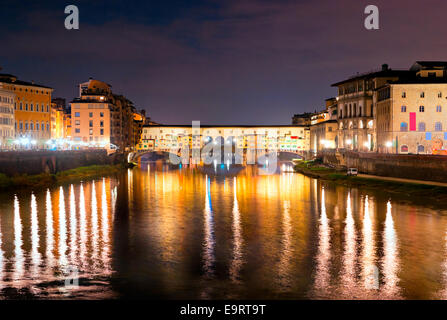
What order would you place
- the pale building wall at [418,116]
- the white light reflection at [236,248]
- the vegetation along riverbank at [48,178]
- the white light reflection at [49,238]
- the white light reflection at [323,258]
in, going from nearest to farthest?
the white light reflection at [323,258], the white light reflection at [236,248], the white light reflection at [49,238], the vegetation along riverbank at [48,178], the pale building wall at [418,116]

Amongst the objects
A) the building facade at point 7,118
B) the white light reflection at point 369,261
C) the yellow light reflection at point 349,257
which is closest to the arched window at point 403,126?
the yellow light reflection at point 349,257

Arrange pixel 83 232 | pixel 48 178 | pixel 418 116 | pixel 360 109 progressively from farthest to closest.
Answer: pixel 360 109, pixel 418 116, pixel 48 178, pixel 83 232

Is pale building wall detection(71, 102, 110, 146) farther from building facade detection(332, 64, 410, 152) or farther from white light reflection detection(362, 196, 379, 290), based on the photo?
white light reflection detection(362, 196, 379, 290)

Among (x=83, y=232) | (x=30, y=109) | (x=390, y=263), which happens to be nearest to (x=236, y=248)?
(x=390, y=263)

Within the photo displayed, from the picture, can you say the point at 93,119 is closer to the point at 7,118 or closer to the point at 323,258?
the point at 7,118

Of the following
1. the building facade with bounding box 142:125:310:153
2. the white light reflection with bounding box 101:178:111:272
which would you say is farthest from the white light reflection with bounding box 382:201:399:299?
the building facade with bounding box 142:125:310:153

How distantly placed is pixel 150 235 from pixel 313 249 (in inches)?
347

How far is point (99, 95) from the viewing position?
101m

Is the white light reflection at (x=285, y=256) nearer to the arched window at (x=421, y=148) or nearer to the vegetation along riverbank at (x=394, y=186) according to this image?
the vegetation along riverbank at (x=394, y=186)

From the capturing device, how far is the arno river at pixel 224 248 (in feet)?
55.6

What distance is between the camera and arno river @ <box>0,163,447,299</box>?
1694 cm

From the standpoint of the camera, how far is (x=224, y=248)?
23062 millimetres

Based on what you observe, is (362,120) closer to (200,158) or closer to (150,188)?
(150,188)
